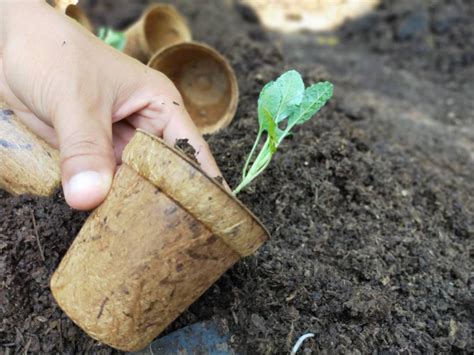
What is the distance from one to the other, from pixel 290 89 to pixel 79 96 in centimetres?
62

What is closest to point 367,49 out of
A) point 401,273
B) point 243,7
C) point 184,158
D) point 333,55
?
point 333,55

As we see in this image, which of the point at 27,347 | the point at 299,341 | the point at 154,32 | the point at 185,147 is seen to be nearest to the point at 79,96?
the point at 185,147

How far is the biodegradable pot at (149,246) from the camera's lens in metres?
1.30

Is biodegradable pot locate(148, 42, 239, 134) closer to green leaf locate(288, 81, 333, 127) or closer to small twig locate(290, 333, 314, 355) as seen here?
green leaf locate(288, 81, 333, 127)

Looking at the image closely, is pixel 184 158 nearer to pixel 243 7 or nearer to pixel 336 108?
pixel 336 108

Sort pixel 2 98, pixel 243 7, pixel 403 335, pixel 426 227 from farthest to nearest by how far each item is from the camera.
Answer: pixel 243 7
pixel 426 227
pixel 2 98
pixel 403 335

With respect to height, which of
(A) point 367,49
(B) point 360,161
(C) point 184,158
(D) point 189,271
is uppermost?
(C) point 184,158

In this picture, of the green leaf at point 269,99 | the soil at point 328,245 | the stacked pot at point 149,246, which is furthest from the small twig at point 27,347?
the green leaf at point 269,99

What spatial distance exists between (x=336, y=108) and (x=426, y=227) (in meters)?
0.84

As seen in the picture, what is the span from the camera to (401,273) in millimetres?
1949

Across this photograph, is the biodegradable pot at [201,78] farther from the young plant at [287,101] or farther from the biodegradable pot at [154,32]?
the young plant at [287,101]

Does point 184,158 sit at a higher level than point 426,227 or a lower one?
higher

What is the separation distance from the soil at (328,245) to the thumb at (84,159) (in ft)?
1.22

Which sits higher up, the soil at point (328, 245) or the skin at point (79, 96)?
the skin at point (79, 96)
